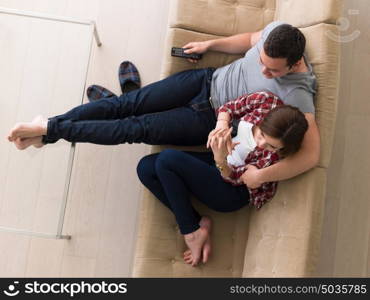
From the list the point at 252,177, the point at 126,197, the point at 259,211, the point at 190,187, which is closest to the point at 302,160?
the point at 252,177

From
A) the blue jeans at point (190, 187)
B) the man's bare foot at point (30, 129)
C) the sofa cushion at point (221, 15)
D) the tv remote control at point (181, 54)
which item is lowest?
the blue jeans at point (190, 187)

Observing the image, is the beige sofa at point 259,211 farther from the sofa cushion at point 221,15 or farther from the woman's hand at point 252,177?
the woman's hand at point 252,177

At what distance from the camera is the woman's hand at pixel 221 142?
1.46 m

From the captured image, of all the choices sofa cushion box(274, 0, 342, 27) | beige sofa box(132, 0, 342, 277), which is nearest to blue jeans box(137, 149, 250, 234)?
beige sofa box(132, 0, 342, 277)

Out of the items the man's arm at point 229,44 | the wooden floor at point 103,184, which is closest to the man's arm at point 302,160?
the man's arm at point 229,44

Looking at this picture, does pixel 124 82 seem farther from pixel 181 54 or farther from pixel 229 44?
pixel 229 44

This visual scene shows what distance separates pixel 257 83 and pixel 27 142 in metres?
0.99

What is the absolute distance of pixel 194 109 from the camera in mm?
1739

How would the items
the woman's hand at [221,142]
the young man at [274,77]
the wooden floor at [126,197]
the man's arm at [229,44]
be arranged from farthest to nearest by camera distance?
the wooden floor at [126,197] < the man's arm at [229,44] < the woman's hand at [221,142] < the young man at [274,77]

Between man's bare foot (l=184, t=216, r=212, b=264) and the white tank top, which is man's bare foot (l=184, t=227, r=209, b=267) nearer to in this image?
man's bare foot (l=184, t=216, r=212, b=264)

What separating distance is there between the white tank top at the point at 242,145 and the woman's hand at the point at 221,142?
6 cm

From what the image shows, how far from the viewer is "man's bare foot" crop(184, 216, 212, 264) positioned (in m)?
1.63

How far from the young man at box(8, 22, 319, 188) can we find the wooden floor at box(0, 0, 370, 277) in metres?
0.44

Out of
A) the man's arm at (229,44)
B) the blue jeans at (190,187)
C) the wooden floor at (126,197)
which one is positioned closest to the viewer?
the blue jeans at (190,187)
